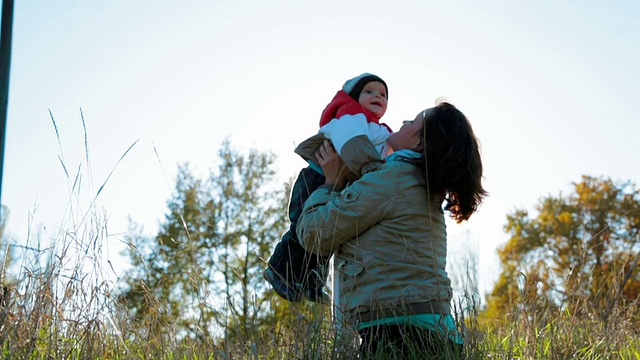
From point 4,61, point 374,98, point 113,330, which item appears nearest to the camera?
point 113,330

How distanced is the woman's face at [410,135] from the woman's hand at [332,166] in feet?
0.84

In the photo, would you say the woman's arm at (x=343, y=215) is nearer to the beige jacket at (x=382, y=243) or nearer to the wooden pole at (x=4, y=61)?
the beige jacket at (x=382, y=243)

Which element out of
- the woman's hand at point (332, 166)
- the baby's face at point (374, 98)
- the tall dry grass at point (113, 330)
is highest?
the baby's face at point (374, 98)

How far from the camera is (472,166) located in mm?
3160

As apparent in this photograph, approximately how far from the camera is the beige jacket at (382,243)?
3.00 m

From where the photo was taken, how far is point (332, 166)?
3436 millimetres

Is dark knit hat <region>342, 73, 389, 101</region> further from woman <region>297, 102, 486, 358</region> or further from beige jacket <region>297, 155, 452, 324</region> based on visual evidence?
beige jacket <region>297, 155, 452, 324</region>

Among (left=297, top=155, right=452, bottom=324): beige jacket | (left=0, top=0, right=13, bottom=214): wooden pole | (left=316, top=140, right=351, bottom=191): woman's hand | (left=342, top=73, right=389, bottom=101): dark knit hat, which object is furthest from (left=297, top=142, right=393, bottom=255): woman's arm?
(left=0, top=0, right=13, bottom=214): wooden pole

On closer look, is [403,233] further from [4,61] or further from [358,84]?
[4,61]

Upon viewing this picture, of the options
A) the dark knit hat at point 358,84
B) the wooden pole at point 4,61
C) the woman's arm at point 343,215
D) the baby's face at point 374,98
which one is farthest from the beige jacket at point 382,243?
the wooden pole at point 4,61


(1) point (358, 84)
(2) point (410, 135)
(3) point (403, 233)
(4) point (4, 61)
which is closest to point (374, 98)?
(1) point (358, 84)

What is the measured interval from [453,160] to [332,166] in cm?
58

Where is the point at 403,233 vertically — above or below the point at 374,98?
below

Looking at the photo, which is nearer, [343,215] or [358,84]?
[343,215]
